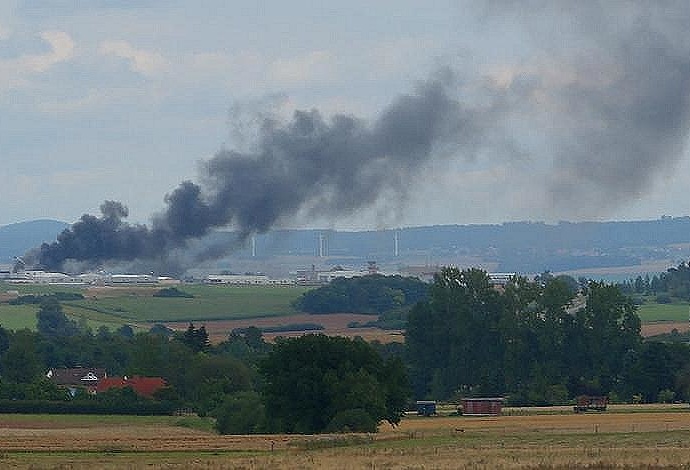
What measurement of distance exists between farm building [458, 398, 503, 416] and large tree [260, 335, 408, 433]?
12.7m

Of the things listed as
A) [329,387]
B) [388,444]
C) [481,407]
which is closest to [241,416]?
[329,387]

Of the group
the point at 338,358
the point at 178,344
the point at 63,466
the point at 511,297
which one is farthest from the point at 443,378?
the point at 63,466

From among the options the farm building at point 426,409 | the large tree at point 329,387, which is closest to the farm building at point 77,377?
the farm building at point 426,409

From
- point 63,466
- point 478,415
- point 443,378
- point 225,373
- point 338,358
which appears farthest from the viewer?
point 443,378

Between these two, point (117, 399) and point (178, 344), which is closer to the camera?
point (117, 399)

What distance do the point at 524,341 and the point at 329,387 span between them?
51.4 metres

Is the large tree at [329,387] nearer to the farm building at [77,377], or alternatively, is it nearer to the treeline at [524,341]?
the treeline at [524,341]

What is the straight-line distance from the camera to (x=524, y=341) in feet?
508

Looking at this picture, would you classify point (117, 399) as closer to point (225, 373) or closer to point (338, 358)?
point (225, 373)

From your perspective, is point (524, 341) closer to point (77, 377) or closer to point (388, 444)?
point (77, 377)

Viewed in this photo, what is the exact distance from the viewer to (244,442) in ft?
298

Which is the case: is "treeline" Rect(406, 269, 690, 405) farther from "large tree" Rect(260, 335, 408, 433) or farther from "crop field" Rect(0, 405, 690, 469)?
"large tree" Rect(260, 335, 408, 433)

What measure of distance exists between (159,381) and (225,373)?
16.3 feet

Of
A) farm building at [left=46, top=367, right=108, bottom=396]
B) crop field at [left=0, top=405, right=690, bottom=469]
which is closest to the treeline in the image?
farm building at [left=46, top=367, right=108, bottom=396]
